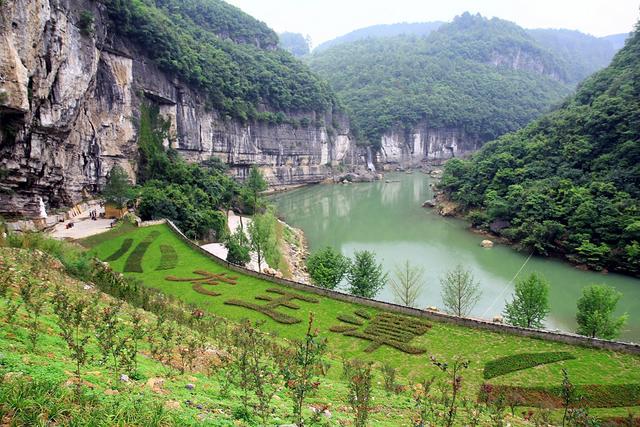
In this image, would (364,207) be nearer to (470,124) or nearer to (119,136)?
(119,136)

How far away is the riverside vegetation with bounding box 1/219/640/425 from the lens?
620cm

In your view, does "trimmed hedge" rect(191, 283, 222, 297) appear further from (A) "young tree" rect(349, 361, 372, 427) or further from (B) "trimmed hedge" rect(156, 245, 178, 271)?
(A) "young tree" rect(349, 361, 372, 427)

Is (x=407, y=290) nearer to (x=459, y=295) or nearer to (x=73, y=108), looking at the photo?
(x=459, y=295)

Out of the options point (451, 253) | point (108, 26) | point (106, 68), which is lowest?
point (451, 253)

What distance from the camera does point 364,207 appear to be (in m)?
63.2

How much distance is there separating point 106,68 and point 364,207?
125ft

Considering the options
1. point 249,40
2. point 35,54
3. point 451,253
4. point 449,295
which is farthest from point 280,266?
point 249,40

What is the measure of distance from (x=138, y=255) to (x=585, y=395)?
1000 inches

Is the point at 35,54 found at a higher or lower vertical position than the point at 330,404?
higher

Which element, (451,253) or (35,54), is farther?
(451,253)

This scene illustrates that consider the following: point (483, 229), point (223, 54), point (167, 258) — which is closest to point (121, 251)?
point (167, 258)

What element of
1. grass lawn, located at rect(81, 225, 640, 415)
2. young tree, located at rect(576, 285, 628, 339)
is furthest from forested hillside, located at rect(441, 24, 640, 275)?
grass lawn, located at rect(81, 225, 640, 415)

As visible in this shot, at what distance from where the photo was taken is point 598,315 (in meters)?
18.9

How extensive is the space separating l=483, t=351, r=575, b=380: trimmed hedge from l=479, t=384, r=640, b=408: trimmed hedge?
95 cm
